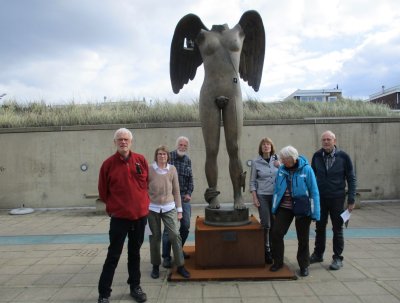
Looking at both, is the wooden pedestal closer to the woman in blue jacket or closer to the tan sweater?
the woman in blue jacket

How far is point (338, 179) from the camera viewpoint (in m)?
4.48

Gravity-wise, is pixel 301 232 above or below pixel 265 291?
above

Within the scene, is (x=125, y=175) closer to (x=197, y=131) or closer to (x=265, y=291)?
(x=265, y=291)

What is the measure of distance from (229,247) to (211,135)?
4.53ft

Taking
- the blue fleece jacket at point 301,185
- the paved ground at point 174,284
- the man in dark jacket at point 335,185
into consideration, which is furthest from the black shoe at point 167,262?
the man in dark jacket at point 335,185

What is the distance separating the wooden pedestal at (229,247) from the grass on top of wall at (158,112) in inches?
251

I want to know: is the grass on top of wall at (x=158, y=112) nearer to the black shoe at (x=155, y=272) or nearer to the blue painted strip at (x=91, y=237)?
the blue painted strip at (x=91, y=237)

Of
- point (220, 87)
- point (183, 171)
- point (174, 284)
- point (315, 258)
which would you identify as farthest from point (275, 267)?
point (220, 87)

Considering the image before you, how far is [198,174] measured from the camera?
9820mm

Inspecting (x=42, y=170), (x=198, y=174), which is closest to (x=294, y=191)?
(x=198, y=174)

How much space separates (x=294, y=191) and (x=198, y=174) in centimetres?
582

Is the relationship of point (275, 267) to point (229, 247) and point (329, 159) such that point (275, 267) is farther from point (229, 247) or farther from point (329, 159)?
point (329, 159)

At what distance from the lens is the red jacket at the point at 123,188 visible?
344cm

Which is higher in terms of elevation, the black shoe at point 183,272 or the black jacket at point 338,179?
the black jacket at point 338,179
